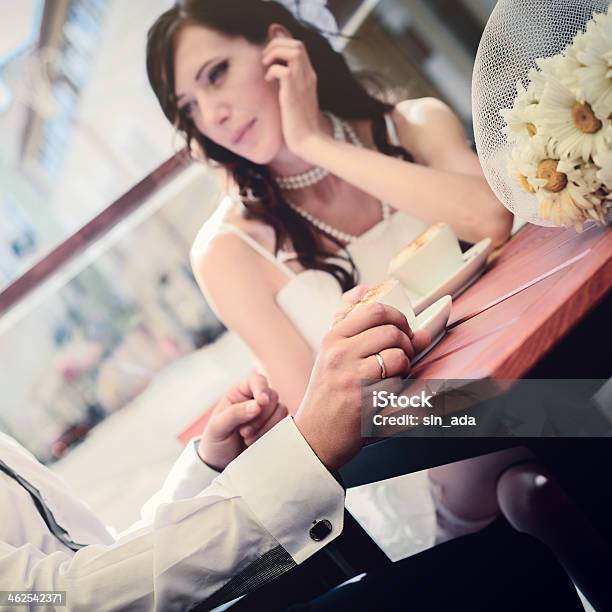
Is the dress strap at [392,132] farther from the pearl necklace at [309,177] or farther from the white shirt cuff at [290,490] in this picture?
the white shirt cuff at [290,490]

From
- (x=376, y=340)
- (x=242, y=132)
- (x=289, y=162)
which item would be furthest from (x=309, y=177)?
(x=376, y=340)

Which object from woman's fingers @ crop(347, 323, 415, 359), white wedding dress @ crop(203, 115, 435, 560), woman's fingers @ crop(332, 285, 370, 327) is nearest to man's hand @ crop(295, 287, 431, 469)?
woman's fingers @ crop(347, 323, 415, 359)

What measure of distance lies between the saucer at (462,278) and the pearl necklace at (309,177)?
33 cm

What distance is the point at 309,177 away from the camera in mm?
1196

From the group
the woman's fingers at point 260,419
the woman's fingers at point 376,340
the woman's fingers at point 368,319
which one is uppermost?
the woman's fingers at point 368,319

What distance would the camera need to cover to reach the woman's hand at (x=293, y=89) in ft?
3.75

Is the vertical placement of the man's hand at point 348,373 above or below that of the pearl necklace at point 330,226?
below

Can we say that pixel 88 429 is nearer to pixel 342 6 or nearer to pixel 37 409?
pixel 37 409

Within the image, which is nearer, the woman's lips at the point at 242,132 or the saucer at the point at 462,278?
the saucer at the point at 462,278

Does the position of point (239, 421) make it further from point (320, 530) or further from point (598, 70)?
point (598, 70)

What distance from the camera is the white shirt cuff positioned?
26.9 inches

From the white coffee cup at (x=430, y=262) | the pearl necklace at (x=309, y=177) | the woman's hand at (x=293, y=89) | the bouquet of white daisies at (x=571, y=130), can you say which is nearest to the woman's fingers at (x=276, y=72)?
the woman's hand at (x=293, y=89)

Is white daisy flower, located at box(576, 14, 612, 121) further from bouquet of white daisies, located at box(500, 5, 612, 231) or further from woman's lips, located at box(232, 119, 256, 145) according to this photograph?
woman's lips, located at box(232, 119, 256, 145)

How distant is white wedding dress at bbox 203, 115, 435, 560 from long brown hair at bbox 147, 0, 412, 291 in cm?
3
